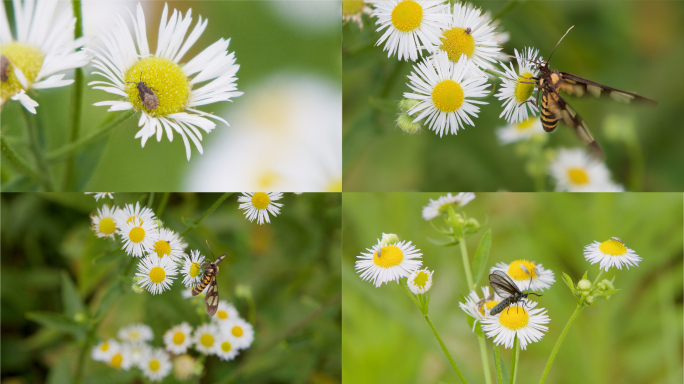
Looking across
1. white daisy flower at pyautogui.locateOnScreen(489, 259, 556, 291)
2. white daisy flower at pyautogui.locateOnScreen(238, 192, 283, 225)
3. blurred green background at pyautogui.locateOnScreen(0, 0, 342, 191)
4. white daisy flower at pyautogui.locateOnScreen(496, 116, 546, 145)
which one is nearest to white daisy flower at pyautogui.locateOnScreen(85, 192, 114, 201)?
blurred green background at pyautogui.locateOnScreen(0, 0, 342, 191)

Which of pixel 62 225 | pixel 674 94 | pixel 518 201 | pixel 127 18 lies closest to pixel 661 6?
pixel 674 94

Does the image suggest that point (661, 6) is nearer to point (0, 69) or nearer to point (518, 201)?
point (518, 201)

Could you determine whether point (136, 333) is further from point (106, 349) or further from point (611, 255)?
point (611, 255)

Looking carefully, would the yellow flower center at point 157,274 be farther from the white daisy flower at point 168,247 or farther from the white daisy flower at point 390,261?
the white daisy flower at point 390,261

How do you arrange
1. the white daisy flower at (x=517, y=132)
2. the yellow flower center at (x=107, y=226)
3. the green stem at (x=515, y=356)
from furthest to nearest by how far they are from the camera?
the white daisy flower at (x=517, y=132)
the yellow flower center at (x=107, y=226)
the green stem at (x=515, y=356)

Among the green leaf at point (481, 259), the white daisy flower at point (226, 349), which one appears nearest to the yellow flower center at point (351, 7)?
the green leaf at point (481, 259)
